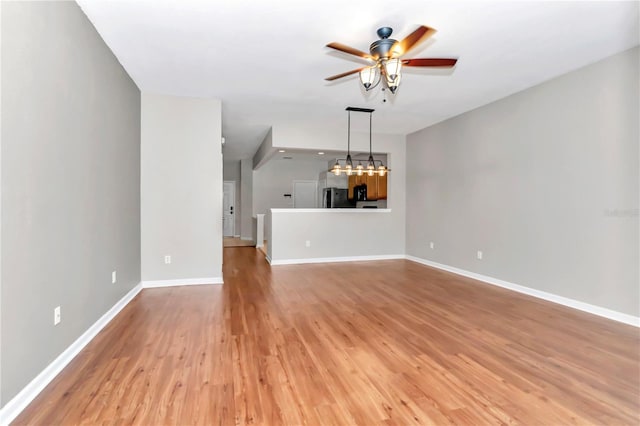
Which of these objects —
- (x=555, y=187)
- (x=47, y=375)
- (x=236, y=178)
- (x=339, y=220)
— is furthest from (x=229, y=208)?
(x=555, y=187)

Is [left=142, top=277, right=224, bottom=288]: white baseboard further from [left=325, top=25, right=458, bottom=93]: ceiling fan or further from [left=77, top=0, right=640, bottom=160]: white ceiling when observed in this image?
[left=325, top=25, right=458, bottom=93]: ceiling fan

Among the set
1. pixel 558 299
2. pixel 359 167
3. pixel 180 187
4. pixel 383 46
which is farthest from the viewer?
pixel 359 167

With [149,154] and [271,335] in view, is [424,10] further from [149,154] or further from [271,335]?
[149,154]

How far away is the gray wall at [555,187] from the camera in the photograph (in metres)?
3.15

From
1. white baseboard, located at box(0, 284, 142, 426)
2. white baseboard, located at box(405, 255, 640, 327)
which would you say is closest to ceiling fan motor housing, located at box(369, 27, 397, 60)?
white baseboard, located at box(0, 284, 142, 426)

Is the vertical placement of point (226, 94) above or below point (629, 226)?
above

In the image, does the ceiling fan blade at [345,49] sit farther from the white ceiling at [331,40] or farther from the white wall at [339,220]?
the white wall at [339,220]

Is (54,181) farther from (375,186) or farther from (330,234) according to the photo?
(375,186)

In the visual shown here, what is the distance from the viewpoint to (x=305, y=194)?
10281mm

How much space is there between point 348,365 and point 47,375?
191cm

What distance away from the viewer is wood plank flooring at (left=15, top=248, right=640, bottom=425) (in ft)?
5.66

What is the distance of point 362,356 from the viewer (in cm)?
238

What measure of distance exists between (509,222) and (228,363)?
4004 millimetres

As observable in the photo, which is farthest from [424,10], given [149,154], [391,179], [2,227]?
[391,179]
